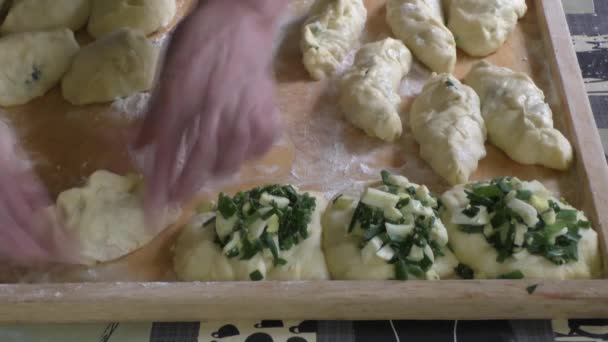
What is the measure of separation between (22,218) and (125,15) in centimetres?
101

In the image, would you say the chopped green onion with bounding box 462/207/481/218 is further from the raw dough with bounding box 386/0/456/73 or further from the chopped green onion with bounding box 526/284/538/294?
the raw dough with bounding box 386/0/456/73

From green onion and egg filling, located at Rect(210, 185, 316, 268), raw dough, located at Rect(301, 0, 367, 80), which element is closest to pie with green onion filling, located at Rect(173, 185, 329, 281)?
green onion and egg filling, located at Rect(210, 185, 316, 268)

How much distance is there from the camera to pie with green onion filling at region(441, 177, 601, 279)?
1.58 meters

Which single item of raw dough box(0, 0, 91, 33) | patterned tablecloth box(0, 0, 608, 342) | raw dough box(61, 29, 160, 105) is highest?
raw dough box(0, 0, 91, 33)

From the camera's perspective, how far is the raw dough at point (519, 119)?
1.88 m

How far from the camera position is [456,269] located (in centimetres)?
165

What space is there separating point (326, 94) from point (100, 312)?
1043 mm

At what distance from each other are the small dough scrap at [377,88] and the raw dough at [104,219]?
2.43ft

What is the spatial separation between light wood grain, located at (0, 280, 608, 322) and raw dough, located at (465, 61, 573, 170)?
0.49m

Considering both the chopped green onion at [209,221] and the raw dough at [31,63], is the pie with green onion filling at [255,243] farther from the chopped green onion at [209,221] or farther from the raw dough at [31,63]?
the raw dough at [31,63]

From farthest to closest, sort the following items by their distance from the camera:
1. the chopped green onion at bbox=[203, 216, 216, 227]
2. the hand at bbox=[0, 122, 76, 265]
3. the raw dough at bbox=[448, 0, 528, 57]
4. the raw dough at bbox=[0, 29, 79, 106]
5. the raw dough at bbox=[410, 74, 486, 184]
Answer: the raw dough at bbox=[448, 0, 528, 57], the raw dough at bbox=[0, 29, 79, 106], the raw dough at bbox=[410, 74, 486, 184], the chopped green onion at bbox=[203, 216, 216, 227], the hand at bbox=[0, 122, 76, 265]

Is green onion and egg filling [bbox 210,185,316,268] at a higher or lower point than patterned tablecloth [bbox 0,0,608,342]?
higher

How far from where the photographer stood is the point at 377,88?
2.03m

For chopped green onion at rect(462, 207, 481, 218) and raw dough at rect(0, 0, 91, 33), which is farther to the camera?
raw dough at rect(0, 0, 91, 33)
